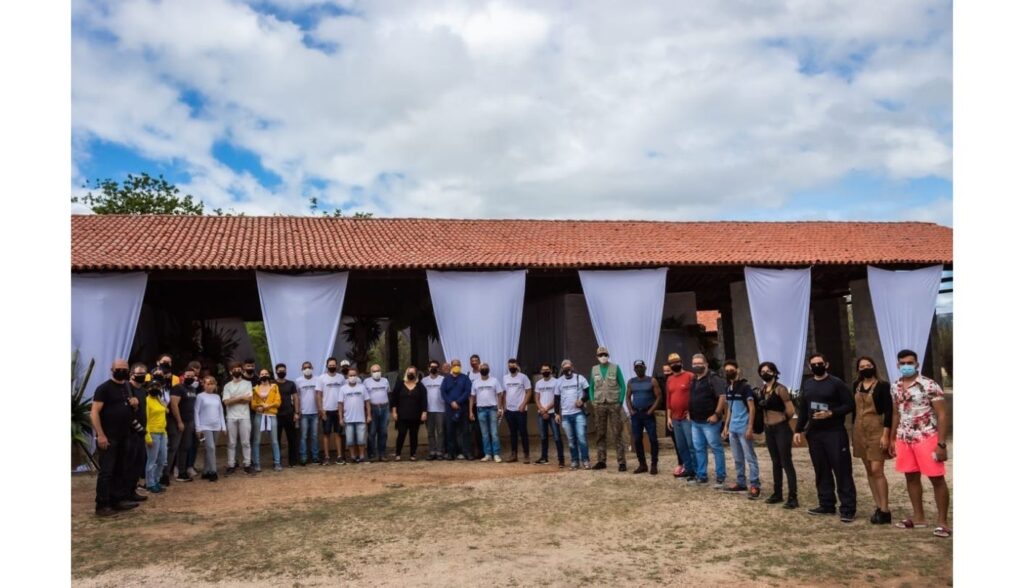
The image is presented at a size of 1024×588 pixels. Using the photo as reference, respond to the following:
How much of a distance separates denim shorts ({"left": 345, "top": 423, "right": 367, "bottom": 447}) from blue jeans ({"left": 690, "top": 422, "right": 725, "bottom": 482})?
190 inches

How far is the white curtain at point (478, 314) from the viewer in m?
12.6

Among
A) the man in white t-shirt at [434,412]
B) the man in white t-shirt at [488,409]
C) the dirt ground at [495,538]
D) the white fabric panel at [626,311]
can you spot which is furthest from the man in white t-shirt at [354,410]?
the white fabric panel at [626,311]

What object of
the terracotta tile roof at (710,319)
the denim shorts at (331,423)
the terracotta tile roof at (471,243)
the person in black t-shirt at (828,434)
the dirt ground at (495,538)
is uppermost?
the terracotta tile roof at (471,243)

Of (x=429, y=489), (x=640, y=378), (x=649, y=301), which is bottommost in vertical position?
(x=429, y=489)

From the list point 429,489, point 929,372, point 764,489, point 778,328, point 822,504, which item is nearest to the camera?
point 822,504

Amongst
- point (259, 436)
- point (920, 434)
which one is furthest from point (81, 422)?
point (920, 434)

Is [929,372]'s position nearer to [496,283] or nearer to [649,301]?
[649,301]

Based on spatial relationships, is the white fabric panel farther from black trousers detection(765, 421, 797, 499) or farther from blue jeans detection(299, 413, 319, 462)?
black trousers detection(765, 421, 797, 499)

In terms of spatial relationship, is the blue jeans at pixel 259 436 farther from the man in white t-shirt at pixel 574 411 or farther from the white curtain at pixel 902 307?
the white curtain at pixel 902 307

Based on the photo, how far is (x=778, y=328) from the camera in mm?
13688

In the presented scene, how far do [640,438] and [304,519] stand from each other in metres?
4.08

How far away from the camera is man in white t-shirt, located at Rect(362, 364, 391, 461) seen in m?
10.9

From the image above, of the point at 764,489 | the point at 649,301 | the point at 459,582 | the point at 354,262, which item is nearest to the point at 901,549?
the point at 764,489

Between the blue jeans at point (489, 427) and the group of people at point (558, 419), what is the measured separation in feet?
0.06
